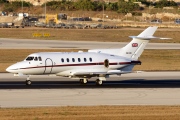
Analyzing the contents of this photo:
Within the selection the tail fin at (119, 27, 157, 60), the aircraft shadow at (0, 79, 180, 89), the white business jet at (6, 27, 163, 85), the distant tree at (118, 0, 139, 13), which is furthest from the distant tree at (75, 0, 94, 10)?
the white business jet at (6, 27, 163, 85)

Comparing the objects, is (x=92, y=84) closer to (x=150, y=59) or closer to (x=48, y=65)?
(x=48, y=65)

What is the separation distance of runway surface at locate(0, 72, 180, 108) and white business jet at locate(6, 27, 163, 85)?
89 centimetres

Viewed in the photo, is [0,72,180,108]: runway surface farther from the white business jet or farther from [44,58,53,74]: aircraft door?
[44,58,53,74]: aircraft door

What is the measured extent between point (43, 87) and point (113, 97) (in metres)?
6.88

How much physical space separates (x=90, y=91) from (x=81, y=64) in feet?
14.6

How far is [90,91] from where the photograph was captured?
40.1 meters

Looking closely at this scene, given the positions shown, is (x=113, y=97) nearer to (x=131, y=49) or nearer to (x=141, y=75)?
(x=131, y=49)

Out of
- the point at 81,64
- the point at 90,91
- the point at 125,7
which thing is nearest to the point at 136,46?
the point at 81,64

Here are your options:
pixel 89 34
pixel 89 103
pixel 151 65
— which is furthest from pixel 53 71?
pixel 89 34

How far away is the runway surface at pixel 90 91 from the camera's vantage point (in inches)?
1364

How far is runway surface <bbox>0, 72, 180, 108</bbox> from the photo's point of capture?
3466 cm

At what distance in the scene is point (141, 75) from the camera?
5206 centimetres

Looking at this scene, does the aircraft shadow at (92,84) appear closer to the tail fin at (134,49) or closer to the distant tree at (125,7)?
the tail fin at (134,49)

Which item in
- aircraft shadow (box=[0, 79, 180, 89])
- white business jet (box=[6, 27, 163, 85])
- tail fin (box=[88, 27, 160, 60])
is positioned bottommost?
aircraft shadow (box=[0, 79, 180, 89])
